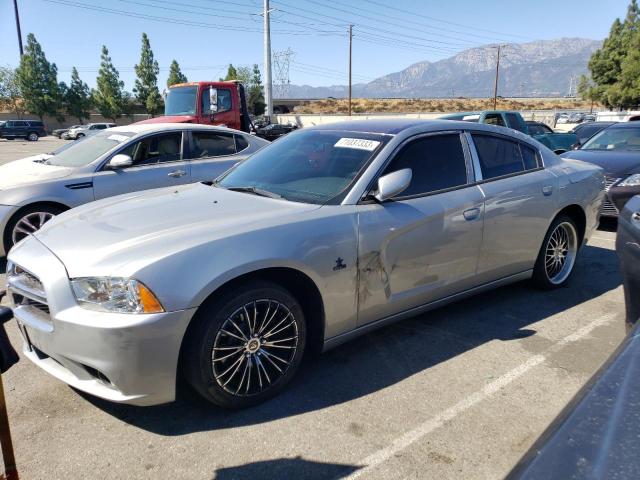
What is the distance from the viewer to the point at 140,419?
2.79 meters

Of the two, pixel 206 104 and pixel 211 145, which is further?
pixel 206 104

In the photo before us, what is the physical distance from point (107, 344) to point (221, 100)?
1059 centimetres

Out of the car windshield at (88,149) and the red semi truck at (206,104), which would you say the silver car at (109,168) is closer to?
the car windshield at (88,149)

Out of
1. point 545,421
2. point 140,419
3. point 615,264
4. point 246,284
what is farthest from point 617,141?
point 140,419

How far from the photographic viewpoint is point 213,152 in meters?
6.95

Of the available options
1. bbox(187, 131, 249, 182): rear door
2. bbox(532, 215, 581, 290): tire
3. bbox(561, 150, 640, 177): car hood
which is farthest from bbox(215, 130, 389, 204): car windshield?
bbox(561, 150, 640, 177): car hood

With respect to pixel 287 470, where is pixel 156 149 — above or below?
above

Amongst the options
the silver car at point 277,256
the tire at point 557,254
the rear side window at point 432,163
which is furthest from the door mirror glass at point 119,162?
the tire at point 557,254

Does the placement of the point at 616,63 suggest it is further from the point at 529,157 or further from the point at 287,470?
the point at 287,470

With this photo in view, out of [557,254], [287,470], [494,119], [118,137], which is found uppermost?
[494,119]

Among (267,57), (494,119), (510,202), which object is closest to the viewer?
(510,202)

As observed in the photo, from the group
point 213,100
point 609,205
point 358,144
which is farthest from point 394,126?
point 213,100

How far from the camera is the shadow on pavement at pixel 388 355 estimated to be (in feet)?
9.24

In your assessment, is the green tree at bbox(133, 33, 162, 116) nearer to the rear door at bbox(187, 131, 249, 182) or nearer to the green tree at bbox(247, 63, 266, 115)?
the green tree at bbox(247, 63, 266, 115)
